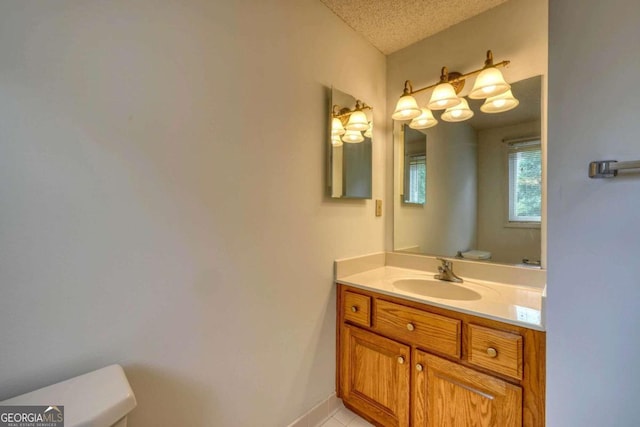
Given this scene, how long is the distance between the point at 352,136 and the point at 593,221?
1.16 metres

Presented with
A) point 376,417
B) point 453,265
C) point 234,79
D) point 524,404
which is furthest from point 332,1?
point 376,417

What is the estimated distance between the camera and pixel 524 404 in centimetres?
97

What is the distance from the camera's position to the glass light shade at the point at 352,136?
1592mm

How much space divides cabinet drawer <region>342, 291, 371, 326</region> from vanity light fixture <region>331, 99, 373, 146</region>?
0.92 metres

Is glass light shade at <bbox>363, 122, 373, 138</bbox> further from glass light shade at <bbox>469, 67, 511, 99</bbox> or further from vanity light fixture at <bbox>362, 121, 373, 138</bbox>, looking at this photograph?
glass light shade at <bbox>469, 67, 511, 99</bbox>

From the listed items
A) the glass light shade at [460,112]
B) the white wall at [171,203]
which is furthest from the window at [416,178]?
the white wall at [171,203]

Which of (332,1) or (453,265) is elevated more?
(332,1)

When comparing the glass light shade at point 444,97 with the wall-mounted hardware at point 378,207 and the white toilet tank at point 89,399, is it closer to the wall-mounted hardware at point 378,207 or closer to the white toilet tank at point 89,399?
the wall-mounted hardware at point 378,207

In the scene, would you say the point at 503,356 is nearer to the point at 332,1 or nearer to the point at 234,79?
the point at 234,79

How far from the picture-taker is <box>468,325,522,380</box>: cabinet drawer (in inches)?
38.9

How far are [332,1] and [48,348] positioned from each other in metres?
1.92

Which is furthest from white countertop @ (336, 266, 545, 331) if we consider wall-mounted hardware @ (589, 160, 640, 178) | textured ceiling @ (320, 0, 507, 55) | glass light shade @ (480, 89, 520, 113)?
textured ceiling @ (320, 0, 507, 55)

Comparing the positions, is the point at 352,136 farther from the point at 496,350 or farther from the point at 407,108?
the point at 496,350

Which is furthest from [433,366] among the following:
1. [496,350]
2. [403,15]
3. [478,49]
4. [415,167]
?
[403,15]
